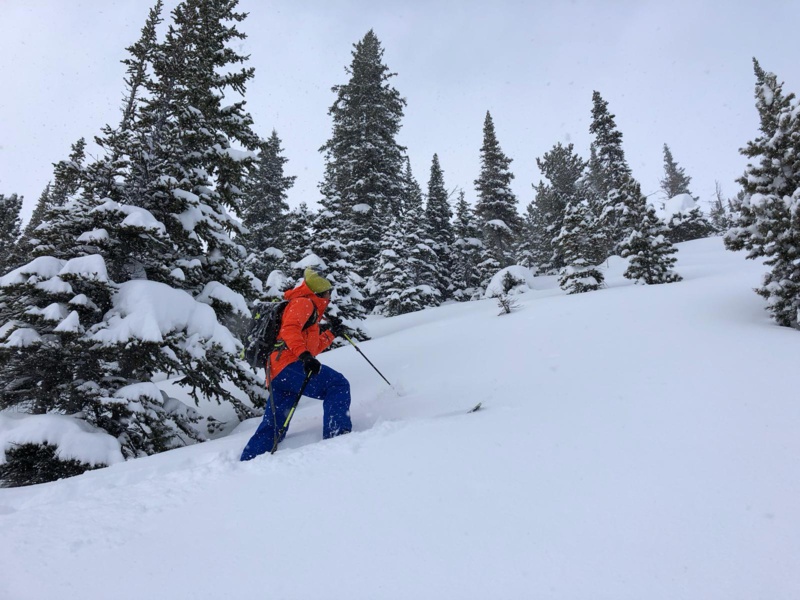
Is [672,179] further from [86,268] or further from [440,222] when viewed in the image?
[86,268]

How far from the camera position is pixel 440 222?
30.7 metres

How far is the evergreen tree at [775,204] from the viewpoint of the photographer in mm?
7219

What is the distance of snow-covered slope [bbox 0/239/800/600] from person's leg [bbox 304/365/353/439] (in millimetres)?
417

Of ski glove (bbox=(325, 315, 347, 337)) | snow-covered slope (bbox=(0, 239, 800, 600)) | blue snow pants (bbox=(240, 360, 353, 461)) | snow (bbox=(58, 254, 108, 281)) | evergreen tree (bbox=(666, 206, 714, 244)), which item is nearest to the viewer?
snow-covered slope (bbox=(0, 239, 800, 600))

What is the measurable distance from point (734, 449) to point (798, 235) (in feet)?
21.6

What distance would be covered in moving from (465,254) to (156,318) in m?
25.9

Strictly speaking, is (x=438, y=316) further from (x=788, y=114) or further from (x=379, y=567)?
(x=379, y=567)

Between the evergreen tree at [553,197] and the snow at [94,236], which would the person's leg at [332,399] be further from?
the evergreen tree at [553,197]

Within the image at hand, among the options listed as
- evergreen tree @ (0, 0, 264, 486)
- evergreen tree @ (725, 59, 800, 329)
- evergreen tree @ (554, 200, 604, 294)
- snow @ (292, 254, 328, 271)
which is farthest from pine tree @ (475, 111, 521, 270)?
evergreen tree @ (0, 0, 264, 486)

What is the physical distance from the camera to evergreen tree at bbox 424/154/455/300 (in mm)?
30281

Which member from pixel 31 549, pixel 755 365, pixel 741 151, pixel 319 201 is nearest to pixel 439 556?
pixel 31 549

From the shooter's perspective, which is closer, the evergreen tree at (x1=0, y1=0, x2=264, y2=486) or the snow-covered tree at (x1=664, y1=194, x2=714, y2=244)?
the evergreen tree at (x1=0, y1=0, x2=264, y2=486)

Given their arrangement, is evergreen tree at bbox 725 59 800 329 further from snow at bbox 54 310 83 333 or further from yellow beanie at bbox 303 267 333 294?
snow at bbox 54 310 83 333

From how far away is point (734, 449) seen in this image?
3.09 meters
